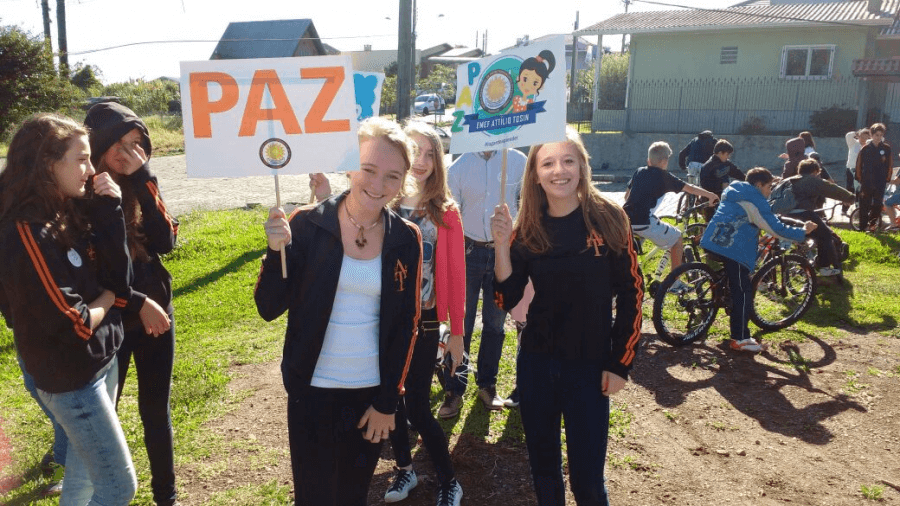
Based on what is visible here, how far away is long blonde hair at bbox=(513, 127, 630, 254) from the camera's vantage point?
2.90 m

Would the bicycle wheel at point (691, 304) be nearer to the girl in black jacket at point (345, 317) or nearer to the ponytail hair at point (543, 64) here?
the ponytail hair at point (543, 64)

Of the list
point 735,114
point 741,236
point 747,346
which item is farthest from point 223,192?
point 735,114

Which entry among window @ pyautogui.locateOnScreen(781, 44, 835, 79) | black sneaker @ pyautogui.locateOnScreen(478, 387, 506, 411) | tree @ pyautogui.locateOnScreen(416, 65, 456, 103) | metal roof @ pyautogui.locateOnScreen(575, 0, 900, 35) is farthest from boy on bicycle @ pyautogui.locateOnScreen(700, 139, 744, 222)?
tree @ pyautogui.locateOnScreen(416, 65, 456, 103)

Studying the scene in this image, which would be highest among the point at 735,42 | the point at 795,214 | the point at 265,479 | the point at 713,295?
the point at 735,42

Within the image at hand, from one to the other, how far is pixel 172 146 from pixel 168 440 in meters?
28.4

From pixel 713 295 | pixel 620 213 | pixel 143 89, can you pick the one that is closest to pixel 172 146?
pixel 143 89

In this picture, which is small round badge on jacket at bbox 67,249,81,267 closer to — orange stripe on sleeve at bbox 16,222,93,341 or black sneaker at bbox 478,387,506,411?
orange stripe on sleeve at bbox 16,222,93,341

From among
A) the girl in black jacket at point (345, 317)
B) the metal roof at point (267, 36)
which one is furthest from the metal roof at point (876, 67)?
the metal roof at point (267, 36)

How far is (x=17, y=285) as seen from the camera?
8.02 feet

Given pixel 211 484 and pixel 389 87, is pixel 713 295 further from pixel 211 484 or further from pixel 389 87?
pixel 389 87

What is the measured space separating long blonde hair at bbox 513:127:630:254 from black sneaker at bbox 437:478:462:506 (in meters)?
1.48

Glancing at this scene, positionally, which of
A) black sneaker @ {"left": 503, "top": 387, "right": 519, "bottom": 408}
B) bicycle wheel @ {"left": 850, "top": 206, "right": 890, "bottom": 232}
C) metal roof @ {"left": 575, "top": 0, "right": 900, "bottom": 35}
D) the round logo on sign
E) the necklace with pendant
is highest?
metal roof @ {"left": 575, "top": 0, "right": 900, "bottom": 35}

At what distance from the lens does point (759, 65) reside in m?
24.2

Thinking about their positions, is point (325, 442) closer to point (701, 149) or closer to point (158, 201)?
point (158, 201)
